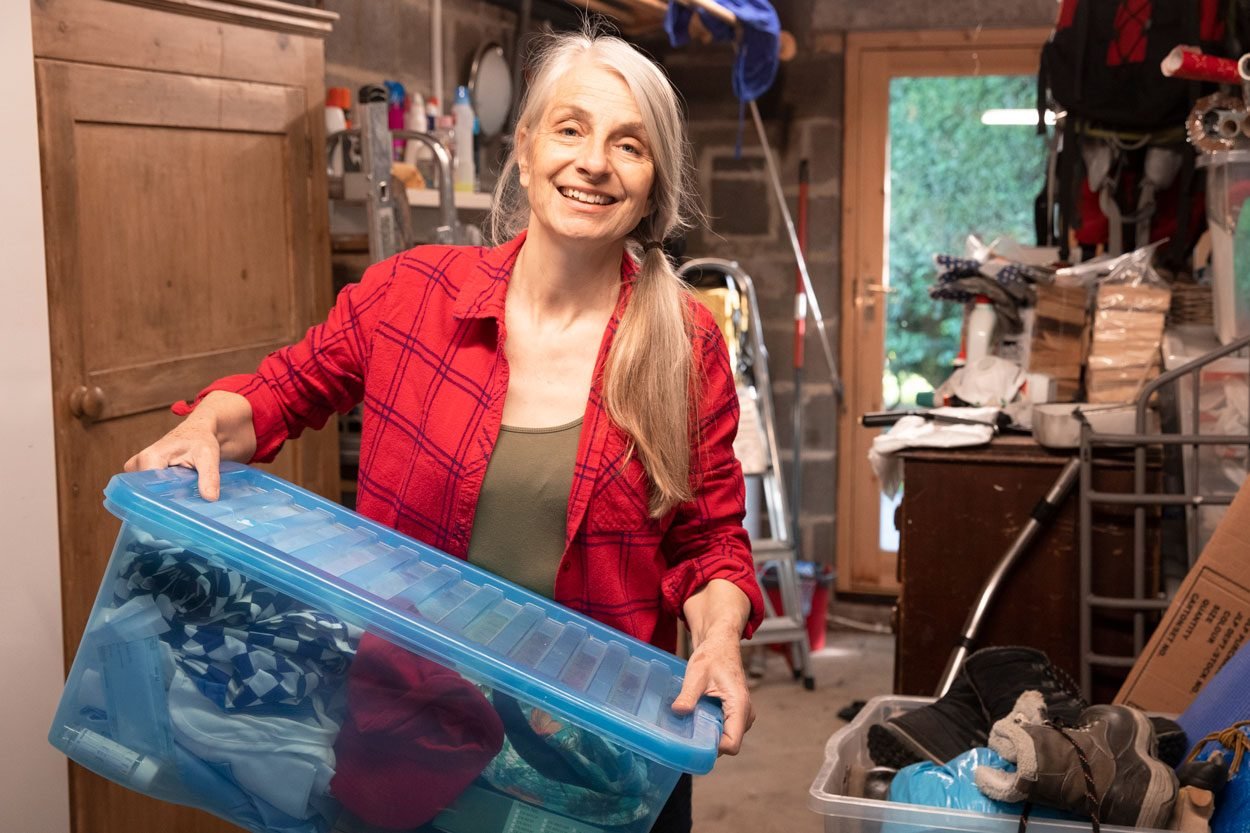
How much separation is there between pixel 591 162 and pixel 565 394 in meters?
0.26

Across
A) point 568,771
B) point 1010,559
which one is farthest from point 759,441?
point 568,771

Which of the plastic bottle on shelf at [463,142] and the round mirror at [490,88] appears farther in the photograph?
the round mirror at [490,88]

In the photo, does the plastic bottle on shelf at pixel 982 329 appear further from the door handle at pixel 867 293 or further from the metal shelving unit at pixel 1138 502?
the door handle at pixel 867 293

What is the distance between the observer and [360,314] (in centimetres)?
152

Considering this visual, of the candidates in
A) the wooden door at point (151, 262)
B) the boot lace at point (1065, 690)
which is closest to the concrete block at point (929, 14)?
the wooden door at point (151, 262)

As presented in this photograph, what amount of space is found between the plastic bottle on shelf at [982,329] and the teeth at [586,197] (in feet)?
7.75

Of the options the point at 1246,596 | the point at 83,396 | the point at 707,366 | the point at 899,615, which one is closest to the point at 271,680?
the point at 707,366

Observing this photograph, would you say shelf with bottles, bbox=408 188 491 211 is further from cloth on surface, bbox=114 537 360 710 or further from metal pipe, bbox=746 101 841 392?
cloth on surface, bbox=114 537 360 710

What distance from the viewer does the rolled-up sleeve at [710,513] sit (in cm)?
147

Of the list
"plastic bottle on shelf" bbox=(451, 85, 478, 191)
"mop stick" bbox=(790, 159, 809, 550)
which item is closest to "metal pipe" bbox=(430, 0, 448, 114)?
"plastic bottle on shelf" bbox=(451, 85, 478, 191)

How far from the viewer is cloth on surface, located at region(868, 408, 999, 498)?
3158mm

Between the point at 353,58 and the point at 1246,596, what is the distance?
250cm

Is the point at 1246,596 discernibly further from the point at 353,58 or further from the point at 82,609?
the point at 353,58

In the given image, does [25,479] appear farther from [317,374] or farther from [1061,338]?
[1061,338]
